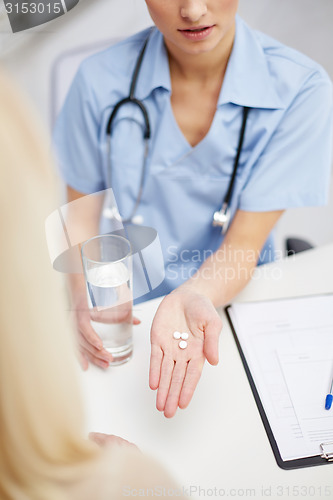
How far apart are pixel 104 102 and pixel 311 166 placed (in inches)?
14.0

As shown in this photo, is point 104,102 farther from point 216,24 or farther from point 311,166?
point 311,166

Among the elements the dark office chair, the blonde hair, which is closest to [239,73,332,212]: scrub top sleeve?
the dark office chair

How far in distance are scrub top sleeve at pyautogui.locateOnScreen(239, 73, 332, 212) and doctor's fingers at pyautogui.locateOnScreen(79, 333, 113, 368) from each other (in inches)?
13.3

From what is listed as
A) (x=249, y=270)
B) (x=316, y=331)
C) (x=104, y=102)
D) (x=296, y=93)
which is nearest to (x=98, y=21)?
(x=104, y=102)

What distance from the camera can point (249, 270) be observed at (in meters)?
0.83

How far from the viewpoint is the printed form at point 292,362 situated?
0.61 meters

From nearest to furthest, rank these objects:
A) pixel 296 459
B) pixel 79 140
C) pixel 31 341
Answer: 1. pixel 31 341
2. pixel 296 459
3. pixel 79 140

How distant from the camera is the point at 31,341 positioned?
38 centimetres

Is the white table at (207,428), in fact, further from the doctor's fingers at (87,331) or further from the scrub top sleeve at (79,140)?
the scrub top sleeve at (79,140)

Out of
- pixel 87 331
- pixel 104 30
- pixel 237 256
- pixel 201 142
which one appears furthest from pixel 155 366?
pixel 104 30

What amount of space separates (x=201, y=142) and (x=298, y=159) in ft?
0.52

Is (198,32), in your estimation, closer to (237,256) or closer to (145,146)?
(145,146)

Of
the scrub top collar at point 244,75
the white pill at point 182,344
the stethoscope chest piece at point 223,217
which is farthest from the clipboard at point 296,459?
the scrub top collar at point 244,75

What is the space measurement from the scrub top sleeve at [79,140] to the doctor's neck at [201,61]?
149 millimetres
